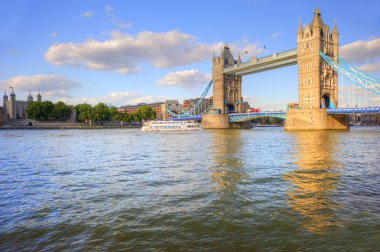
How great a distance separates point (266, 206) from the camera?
8.02 metres

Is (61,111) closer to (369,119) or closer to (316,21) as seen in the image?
(316,21)

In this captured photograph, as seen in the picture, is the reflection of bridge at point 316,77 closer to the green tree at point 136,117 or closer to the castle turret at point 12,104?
the green tree at point 136,117

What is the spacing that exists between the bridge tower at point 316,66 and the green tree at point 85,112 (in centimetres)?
7608

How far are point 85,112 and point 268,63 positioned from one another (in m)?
69.7

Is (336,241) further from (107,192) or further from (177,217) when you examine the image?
(107,192)

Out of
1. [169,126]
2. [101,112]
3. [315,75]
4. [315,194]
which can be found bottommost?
[315,194]

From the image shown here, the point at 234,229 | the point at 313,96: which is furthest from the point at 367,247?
the point at 313,96

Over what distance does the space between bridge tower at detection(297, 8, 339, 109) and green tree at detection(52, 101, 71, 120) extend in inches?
3283

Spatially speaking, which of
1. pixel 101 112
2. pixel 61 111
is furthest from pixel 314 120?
pixel 61 111

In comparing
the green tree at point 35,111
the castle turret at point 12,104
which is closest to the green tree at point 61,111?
the green tree at point 35,111

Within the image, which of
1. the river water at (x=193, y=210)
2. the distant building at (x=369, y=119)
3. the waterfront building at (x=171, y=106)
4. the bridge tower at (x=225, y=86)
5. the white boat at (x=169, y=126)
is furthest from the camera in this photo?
the waterfront building at (x=171, y=106)

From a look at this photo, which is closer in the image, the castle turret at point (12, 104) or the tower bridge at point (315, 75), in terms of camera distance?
the tower bridge at point (315, 75)

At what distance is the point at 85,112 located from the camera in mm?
113188

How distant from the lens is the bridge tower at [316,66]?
63438mm
